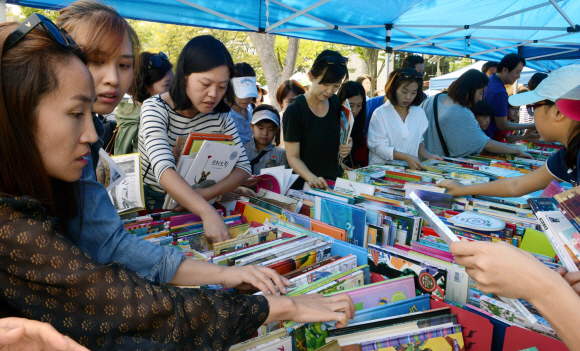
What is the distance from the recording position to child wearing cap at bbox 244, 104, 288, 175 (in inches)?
143

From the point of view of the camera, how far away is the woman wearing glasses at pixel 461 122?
3.79 m

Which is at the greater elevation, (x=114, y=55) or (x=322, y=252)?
(x=114, y=55)

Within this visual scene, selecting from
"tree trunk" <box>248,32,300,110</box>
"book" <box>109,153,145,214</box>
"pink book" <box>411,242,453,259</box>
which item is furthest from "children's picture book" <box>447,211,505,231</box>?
"tree trunk" <box>248,32,300,110</box>

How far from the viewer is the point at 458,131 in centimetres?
388

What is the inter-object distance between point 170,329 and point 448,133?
12.5 ft

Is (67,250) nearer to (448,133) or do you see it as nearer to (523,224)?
(523,224)

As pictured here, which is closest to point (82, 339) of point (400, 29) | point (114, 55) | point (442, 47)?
point (114, 55)

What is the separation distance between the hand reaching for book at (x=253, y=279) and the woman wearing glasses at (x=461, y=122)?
11.0 feet

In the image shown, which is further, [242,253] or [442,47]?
[442,47]

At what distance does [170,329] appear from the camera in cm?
86

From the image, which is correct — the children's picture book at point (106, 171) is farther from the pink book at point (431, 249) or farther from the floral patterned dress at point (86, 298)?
the pink book at point (431, 249)

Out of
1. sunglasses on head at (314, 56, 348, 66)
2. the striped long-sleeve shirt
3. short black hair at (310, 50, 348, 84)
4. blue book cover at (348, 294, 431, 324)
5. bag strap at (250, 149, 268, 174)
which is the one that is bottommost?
blue book cover at (348, 294, 431, 324)

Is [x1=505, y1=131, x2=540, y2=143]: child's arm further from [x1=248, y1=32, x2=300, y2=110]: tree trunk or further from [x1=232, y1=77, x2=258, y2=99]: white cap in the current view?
[x1=248, y1=32, x2=300, y2=110]: tree trunk

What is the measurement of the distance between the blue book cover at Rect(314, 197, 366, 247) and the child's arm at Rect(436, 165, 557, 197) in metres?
0.87
